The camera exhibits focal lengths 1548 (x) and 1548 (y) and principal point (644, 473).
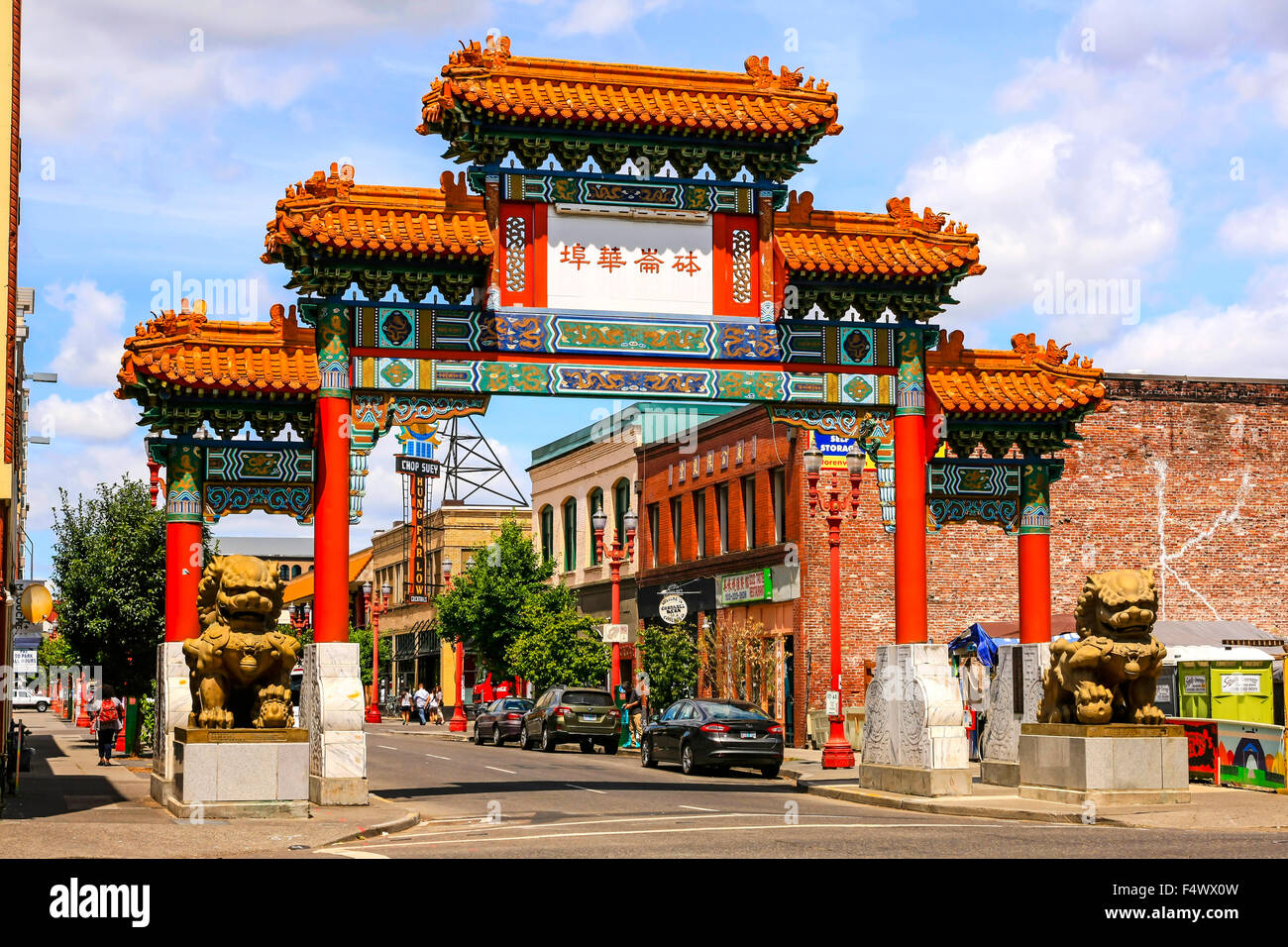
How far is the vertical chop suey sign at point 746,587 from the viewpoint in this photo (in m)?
42.7

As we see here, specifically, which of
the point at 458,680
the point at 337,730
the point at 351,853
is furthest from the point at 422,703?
the point at 351,853

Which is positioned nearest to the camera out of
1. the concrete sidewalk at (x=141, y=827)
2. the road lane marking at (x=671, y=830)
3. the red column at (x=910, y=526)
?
the concrete sidewalk at (x=141, y=827)

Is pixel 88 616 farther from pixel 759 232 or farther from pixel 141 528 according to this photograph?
pixel 759 232

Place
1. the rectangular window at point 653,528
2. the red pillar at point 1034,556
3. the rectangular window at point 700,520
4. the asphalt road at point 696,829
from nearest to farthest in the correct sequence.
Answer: the asphalt road at point 696,829
the red pillar at point 1034,556
the rectangular window at point 700,520
the rectangular window at point 653,528

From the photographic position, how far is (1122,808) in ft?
61.5

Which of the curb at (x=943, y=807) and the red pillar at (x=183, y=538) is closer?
the curb at (x=943, y=807)

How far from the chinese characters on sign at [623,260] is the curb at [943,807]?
25.2 ft

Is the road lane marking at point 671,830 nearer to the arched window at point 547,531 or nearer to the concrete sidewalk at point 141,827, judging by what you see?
the concrete sidewalk at point 141,827

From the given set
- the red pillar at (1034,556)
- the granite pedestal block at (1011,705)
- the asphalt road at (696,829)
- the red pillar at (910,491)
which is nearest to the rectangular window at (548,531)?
the asphalt road at (696,829)

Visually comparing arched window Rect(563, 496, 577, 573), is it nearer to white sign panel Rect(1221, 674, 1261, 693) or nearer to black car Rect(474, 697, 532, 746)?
black car Rect(474, 697, 532, 746)

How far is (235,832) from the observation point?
16.2m

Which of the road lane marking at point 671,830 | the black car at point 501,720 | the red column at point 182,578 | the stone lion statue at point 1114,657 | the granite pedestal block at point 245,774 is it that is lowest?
the black car at point 501,720

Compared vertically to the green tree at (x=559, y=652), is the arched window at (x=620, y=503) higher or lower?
higher

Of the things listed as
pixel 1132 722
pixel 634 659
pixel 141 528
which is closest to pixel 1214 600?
pixel 634 659
